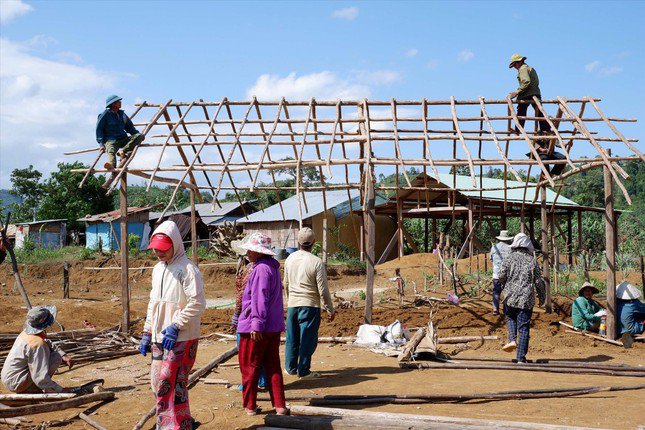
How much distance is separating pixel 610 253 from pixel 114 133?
829 centimetres

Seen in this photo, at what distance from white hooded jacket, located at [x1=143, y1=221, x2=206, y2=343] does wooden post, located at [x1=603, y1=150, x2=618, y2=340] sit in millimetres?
7019

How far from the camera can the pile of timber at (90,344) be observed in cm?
919

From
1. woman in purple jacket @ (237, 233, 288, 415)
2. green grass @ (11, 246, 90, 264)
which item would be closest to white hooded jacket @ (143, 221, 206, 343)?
woman in purple jacket @ (237, 233, 288, 415)

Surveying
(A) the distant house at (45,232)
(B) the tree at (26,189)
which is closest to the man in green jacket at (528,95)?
(A) the distant house at (45,232)

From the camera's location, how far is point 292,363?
767 cm

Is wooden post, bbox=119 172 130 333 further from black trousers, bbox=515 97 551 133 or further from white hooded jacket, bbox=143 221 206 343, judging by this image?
black trousers, bbox=515 97 551 133

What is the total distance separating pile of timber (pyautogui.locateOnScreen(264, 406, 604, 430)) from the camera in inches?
193

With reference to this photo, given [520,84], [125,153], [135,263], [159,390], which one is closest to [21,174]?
[135,263]

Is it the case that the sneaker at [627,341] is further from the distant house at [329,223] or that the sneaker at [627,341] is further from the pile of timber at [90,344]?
the distant house at [329,223]

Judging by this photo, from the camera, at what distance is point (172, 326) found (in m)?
5.00

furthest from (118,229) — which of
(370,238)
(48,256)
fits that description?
(370,238)

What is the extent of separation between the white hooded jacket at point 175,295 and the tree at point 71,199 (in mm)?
36182

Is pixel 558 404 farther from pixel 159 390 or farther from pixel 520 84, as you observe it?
pixel 520 84

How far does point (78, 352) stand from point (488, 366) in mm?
5855
